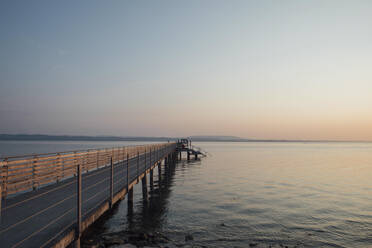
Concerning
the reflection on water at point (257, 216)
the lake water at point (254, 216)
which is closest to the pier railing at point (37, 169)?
the lake water at point (254, 216)

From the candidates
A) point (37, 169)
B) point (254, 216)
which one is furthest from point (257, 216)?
point (37, 169)

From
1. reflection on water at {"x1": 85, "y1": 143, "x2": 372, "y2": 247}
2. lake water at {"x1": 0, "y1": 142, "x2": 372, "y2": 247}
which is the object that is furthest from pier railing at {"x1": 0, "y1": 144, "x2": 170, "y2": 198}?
reflection on water at {"x1": 85, "y1": 143, "x2": 372, "y2": 247}

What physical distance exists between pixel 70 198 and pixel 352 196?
1866 centimetres

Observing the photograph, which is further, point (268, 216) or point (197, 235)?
point (268, 216)

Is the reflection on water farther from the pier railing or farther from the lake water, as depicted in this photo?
the pier railing

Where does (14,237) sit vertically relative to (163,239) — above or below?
above

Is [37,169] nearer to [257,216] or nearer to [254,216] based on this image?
[254,216]

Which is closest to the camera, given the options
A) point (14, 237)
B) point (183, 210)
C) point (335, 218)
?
point (14, 237)

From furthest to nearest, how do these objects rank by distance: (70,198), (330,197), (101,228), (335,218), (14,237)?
(330,197) < (335,218) < (101,228) < (70,198) < (14,237)

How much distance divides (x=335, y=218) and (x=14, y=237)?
1352 centimetres

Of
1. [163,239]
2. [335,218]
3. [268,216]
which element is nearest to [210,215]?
[268,216]

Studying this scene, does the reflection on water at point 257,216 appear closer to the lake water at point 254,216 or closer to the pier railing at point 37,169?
the lake water at point 254,216

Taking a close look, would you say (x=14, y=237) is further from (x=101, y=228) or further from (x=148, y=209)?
(x=148, y=209)

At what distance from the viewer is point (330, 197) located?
1830 cm
